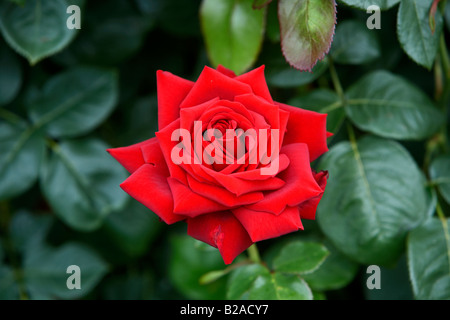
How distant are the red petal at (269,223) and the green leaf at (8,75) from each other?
766mm

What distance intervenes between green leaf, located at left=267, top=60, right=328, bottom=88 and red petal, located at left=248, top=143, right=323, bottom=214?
0.35 meters

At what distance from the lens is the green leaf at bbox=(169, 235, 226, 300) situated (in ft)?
3.05

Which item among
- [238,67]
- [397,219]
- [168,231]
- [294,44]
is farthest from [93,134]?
[397,219]

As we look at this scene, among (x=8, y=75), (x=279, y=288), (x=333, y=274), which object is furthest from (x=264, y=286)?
(x=8, y=75)

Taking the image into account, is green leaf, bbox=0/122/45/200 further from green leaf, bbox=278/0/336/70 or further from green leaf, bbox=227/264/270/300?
green leaf, bbox=278/0/336/70

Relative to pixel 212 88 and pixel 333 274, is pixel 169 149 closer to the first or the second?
pixel 212 88

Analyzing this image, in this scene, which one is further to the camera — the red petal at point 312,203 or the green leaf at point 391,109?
the green leaf at point 391,109

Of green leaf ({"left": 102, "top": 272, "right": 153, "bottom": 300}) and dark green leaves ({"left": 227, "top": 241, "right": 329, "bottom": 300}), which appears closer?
dark green leaves ({"left": 227, "top": 241, "right": 329, "bottom": 300})

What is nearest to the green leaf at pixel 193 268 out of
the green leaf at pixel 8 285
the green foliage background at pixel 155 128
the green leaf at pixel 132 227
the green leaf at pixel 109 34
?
the green foliage background at pixel 155 128

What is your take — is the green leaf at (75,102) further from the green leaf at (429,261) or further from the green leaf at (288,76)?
the green leaf at (429,261)

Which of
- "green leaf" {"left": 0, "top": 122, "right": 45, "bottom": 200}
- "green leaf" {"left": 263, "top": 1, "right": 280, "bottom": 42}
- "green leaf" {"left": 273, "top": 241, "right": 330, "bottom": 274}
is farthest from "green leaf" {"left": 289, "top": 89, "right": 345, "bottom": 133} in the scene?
"green leaf" {"left": 0, "top": 122, "right": 45, "bottom": 200}

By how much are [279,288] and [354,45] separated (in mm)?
543

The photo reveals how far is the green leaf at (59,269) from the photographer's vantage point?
3.27ft

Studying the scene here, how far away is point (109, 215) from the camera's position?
1.10 m
